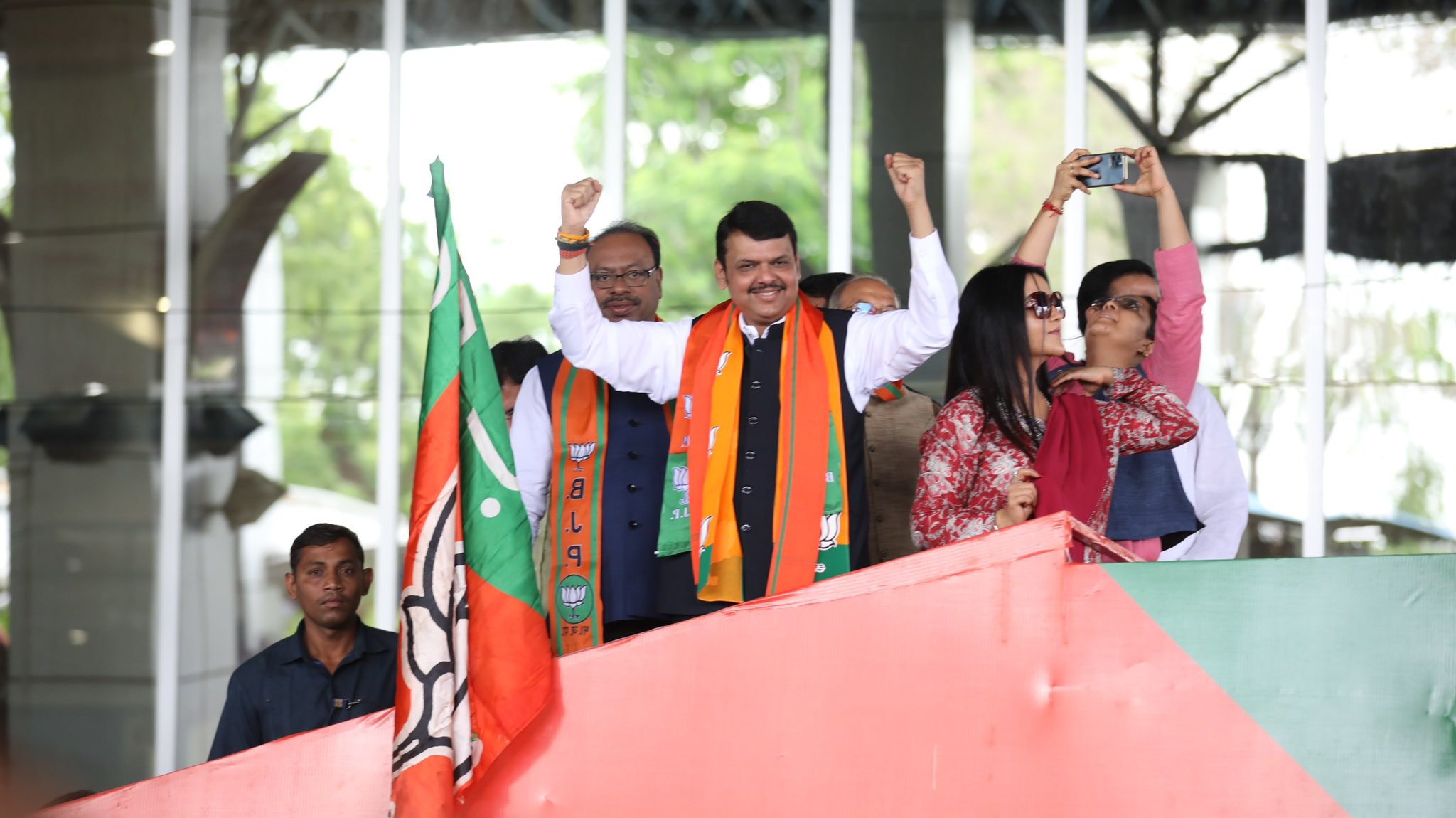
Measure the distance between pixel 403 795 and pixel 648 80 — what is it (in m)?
3.96

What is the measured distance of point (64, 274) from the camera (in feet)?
19.6

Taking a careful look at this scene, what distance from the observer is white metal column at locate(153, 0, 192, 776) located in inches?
231

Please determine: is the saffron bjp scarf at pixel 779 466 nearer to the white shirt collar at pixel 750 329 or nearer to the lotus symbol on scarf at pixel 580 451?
the white shirt collar at pixel 750 329

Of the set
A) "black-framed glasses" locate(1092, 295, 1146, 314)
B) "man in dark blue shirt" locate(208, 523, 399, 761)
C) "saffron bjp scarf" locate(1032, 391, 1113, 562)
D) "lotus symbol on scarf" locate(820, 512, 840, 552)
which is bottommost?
"man in dark blue shirt" locate(208, 523, 399, 761)

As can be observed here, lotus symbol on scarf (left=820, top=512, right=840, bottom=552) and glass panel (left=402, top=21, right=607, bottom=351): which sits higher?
glass panel (left=402, top=21, right=607, bottom=351)

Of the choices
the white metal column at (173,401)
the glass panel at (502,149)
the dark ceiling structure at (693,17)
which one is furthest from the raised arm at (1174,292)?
the white metal column at (173,401)

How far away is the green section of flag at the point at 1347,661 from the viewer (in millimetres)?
2051

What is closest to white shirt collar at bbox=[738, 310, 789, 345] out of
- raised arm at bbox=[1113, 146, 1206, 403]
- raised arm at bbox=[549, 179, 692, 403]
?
raised arm at bbox=[549, 179, 692, 403]

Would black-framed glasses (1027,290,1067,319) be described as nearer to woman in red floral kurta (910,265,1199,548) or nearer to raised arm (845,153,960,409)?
woman in red floral kurta (910,265,1199,548)

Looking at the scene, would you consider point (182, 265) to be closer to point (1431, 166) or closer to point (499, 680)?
point (499, 680)

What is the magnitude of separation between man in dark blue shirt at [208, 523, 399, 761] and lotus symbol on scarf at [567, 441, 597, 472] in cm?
68

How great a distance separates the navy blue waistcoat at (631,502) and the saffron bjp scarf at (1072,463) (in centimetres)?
95

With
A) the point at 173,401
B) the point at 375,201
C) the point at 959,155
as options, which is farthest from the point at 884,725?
the point at 173,401

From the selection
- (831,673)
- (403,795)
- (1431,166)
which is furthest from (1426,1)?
(403,795)
